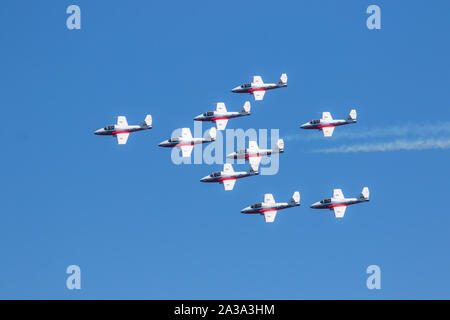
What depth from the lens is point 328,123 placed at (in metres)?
174

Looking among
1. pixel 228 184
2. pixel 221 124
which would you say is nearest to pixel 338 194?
pixel 228 184

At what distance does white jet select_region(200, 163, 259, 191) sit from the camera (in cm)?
16762

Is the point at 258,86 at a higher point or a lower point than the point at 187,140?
higher

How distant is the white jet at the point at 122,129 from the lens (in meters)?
172

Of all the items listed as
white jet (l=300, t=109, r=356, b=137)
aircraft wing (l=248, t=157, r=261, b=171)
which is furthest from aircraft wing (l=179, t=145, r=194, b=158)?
white jet (l=300, t=109, r=356, b=137)

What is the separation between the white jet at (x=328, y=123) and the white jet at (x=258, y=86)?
25.6 ft

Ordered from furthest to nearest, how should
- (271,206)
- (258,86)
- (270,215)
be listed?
(258,86), (271,206), (270,215)

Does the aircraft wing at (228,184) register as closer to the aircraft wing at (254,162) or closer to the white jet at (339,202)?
the aircraft wing at (254,162)

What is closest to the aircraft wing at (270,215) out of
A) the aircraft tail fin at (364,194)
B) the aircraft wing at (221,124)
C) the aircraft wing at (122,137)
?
the aircraft tail fin at (364,194)

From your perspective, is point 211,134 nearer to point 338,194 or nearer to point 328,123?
point 328,123

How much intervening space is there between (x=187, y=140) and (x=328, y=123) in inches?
884

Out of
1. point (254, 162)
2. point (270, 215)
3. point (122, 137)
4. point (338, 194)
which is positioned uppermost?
point (122, 137)
